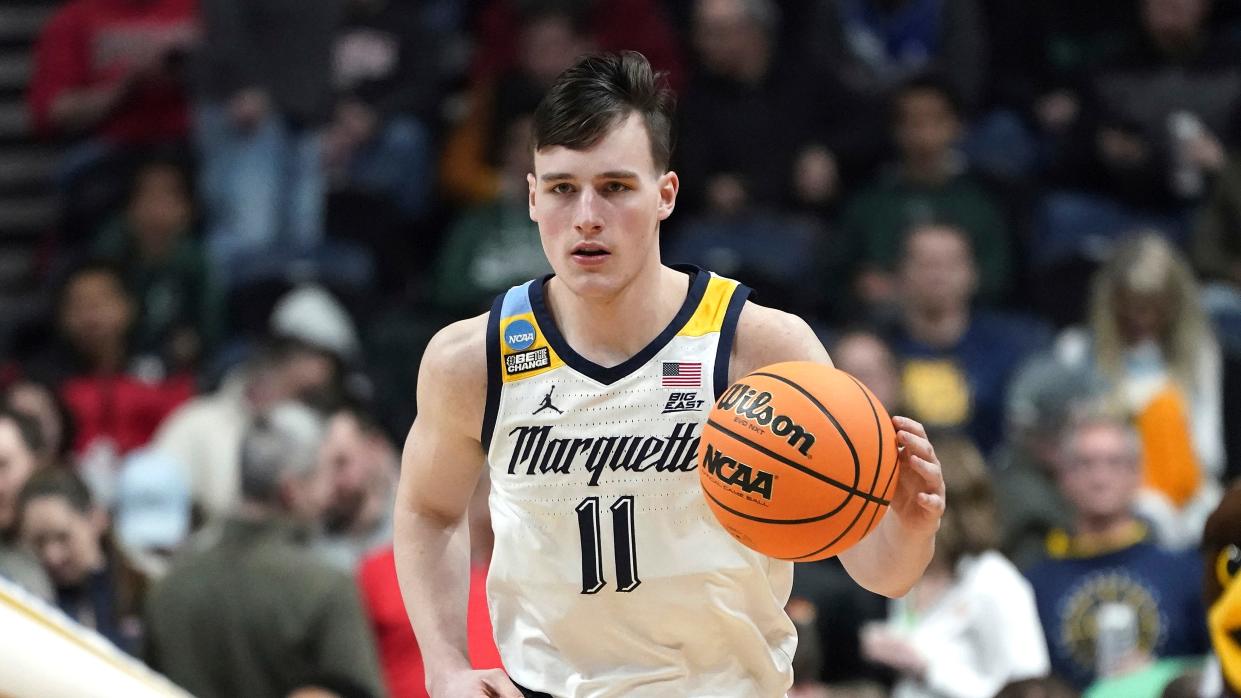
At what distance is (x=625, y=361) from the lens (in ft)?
14.6

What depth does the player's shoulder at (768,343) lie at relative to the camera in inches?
176

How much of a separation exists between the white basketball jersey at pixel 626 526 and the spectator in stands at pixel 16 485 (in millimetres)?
3579

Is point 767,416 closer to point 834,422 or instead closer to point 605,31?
point 834,422

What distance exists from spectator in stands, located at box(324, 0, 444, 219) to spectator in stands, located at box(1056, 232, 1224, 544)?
4.57 meters

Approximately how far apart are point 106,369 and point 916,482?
23.9ft

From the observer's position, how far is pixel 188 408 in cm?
984

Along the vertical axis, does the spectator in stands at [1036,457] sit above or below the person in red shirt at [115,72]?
below

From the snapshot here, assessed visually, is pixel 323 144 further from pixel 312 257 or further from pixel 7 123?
pixel 7 123

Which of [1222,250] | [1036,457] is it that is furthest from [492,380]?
[1222,250]

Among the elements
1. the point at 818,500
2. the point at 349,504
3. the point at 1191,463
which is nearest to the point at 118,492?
the point at 349,504

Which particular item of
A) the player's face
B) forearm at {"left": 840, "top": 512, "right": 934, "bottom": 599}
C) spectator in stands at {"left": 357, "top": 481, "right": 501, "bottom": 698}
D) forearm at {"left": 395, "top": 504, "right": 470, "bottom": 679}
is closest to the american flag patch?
the player's face

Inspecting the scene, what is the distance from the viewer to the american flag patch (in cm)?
442

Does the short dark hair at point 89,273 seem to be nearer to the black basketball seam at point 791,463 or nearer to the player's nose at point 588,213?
the player's nose at point 588,213

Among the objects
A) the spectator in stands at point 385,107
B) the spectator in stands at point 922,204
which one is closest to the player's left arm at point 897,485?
the spectator in stands at point 922,204
